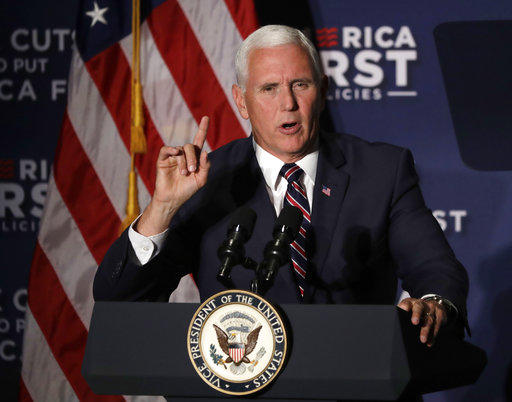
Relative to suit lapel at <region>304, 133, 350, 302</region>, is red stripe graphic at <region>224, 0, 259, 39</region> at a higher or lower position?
higher

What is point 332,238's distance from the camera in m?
1.68

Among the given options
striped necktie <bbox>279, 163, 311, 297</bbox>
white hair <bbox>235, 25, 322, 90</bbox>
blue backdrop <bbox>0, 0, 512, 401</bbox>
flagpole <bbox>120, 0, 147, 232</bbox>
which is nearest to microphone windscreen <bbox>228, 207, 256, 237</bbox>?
striped necktie <bbox>279, 163, 311, 297</bbox>

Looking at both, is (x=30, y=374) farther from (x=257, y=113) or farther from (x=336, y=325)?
(x=336, y=325)

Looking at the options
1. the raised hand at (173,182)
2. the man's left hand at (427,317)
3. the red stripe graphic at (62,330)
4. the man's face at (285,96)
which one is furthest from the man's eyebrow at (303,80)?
the red stripe graphic at (62,330)

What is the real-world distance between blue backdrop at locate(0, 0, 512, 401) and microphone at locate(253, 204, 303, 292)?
1.80m

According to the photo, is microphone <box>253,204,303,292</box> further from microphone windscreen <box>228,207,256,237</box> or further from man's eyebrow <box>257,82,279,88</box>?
man's eyebrow <box>257,82,279,88</box>

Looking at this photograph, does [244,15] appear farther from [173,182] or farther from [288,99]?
[173,182]

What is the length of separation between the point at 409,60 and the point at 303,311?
2.07 m

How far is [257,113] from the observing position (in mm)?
1774

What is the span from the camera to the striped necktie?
164 centimetres

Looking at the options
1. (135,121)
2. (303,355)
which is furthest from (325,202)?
(135,121)

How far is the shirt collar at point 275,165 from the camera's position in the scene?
1.79 meters

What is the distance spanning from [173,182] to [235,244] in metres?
0.40

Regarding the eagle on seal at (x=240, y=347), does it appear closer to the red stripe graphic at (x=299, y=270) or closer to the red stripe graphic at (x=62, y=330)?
the red stripe graphic at (x=299, y=270)
